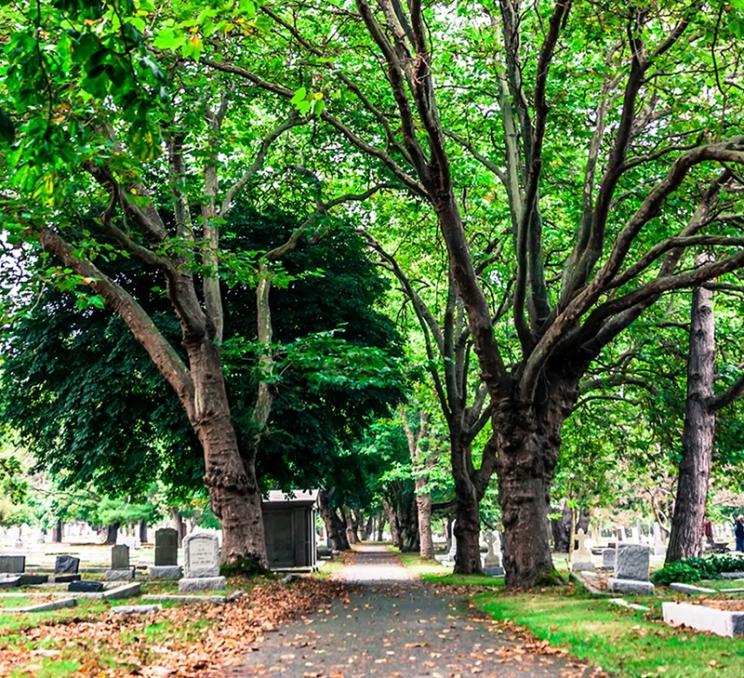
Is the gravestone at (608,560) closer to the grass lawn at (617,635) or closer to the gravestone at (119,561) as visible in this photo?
the grass lawn at (617,635)

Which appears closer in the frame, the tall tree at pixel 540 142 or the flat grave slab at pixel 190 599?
the tall tree at pixel 540 142

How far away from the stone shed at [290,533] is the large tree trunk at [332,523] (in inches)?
434

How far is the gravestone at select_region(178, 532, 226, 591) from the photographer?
14.5 m

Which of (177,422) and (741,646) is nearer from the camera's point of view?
(741,646)

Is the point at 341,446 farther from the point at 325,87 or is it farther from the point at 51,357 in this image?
the point at 325,87

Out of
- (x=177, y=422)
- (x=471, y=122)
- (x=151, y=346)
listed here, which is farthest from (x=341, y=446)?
(x=471, y=122)

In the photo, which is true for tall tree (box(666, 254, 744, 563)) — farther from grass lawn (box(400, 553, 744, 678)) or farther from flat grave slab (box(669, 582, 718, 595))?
grass lawn (box(400, 553, 744, 678))

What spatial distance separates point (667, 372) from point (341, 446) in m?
10.5

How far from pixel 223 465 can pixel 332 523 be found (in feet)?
102

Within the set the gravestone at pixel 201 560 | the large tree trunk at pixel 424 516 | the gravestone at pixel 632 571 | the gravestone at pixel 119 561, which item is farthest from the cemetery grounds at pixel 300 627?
the large tree trunk at pixel 424 516

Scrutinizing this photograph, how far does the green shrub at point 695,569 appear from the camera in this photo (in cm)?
1508

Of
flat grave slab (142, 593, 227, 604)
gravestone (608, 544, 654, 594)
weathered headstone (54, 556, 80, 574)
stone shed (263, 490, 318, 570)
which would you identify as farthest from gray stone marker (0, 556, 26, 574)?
gravestone (608, 544, 654, 594)

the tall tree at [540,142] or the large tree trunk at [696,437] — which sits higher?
the tall tree at [540,142]

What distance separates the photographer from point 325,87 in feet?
28.8
